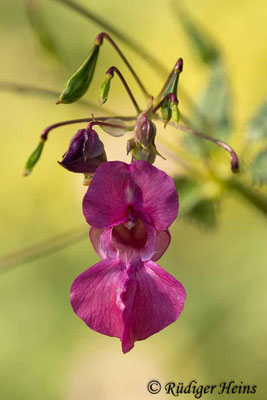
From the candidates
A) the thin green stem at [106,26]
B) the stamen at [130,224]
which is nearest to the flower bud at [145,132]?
the stamen at [130,224]

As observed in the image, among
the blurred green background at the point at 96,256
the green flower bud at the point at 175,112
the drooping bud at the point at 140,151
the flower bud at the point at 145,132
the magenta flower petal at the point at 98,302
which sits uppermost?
the green flower bud at the point at 175,112

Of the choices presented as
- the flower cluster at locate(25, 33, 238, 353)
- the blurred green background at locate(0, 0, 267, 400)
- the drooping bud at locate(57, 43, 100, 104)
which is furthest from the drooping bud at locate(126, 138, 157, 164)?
the blurred green background at locate(0, 0, 267, 400)

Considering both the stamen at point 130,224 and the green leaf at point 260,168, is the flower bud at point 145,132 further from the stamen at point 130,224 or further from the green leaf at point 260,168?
the green leaf at point 260,168

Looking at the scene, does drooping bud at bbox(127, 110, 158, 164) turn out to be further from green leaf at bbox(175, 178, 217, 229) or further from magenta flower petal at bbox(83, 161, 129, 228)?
green leaf at bbox(175, 178, 217, 229)

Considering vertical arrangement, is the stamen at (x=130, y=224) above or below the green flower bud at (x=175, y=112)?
below

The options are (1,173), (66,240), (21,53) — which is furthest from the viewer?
(21,53)

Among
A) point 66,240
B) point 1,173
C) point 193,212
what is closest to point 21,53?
point 1,173

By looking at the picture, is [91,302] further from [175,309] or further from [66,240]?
[66,240]
